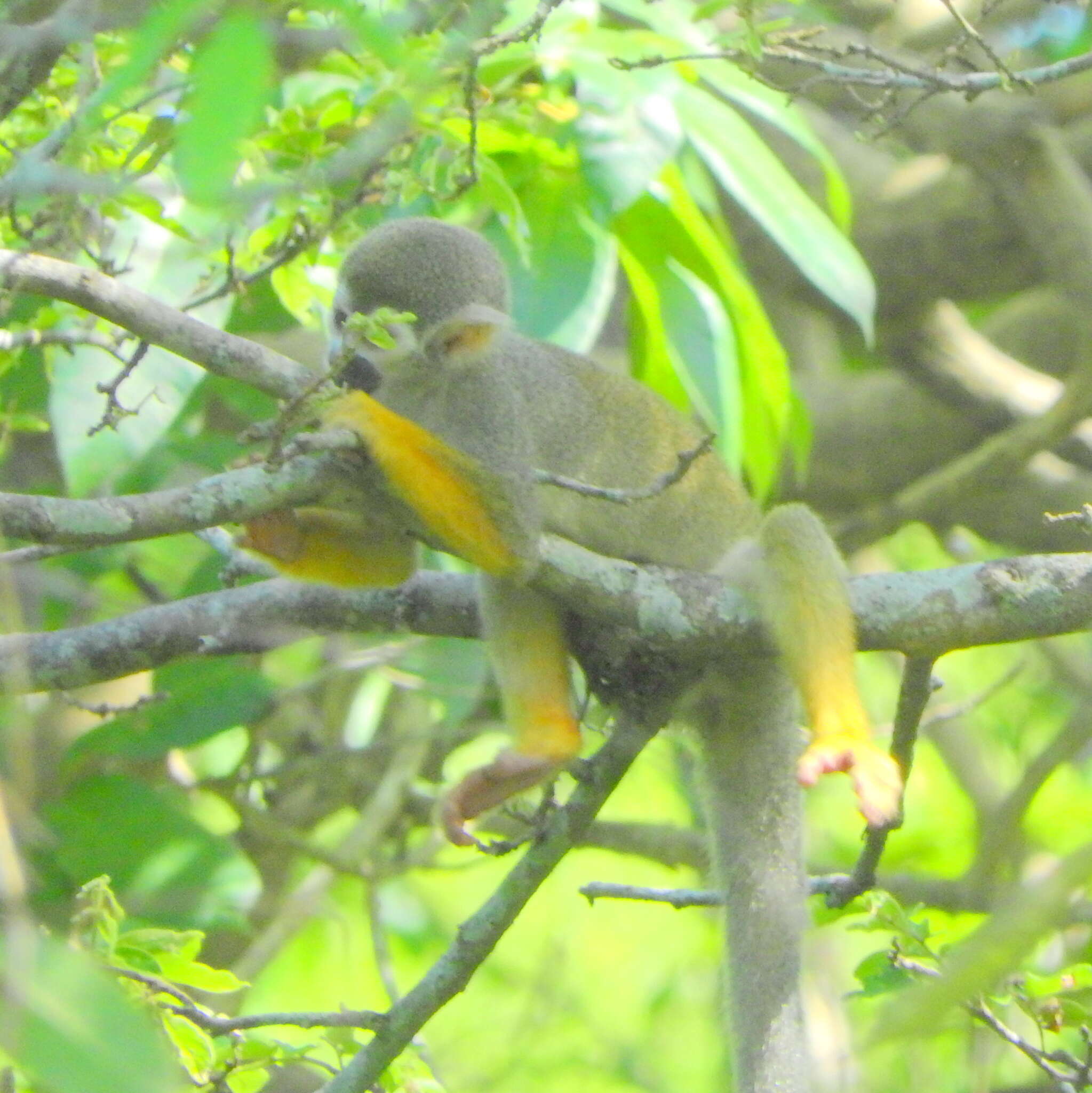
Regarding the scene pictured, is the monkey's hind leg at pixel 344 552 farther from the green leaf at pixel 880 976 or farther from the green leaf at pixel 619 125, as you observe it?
the green leaf at pixel 880 976

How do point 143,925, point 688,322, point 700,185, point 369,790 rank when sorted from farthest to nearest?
point 369,790 < point 700,185 < point 688,322 < point 143,925

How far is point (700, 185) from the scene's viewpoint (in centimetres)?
441

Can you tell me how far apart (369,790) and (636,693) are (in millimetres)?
2491

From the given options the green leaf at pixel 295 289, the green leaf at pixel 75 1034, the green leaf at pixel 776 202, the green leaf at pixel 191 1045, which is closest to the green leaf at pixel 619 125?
the green leaf at pixel 776 202

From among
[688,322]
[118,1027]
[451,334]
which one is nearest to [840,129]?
[688,322]

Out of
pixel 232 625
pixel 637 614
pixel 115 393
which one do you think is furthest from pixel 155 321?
pixel 637 614

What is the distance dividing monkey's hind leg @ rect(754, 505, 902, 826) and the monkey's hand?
59 cm

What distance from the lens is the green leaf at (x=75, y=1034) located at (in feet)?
3.22

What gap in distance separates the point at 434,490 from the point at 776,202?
4.60 ft

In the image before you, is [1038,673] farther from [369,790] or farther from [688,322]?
[688,322]

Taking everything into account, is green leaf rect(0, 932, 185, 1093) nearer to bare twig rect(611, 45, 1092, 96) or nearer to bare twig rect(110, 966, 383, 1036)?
bare twig rect(110, 966, 383, 1036)

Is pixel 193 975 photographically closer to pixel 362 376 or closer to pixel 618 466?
pixel 362 376

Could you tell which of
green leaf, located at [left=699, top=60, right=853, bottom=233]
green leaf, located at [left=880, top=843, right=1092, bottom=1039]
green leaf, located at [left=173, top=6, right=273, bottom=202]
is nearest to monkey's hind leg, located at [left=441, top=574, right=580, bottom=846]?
green leaf, located at [left=699, top=60, right=853, bottom=233]

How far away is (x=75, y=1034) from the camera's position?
997 millimetres
